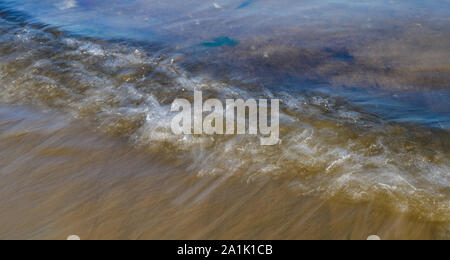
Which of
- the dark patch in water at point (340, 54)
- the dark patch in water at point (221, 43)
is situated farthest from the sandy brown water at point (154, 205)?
the dark patch in water at point (221, 43)

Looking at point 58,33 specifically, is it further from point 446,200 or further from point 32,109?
point 446,200

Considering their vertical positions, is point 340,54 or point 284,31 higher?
point 284,31

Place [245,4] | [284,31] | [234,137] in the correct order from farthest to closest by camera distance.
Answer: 1. [245,4]
2. [284,31]
3. [234,137]

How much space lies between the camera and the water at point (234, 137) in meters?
2.33

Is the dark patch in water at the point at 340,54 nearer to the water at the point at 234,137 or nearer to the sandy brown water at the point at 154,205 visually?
the water at the point at 234,137

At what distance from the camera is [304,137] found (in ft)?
10.4

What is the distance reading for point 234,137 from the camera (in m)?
3.24

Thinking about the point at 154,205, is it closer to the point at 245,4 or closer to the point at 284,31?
the point at 284,31

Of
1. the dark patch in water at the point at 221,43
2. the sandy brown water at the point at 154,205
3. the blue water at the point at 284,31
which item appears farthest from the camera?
the dark patch in water at the point at 221,43

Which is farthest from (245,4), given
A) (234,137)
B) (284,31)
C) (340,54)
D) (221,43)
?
(234,137)

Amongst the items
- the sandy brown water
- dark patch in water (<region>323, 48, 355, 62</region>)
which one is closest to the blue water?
dark patch in water (<region>323, 48, 355, 62</region>)

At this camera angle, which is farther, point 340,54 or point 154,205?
point 340,54

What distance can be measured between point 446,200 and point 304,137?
1.28 meters

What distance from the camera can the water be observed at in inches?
91.6
